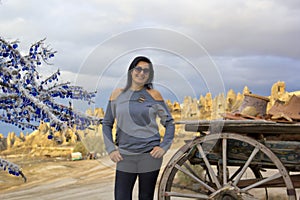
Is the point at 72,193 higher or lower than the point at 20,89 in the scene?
lower

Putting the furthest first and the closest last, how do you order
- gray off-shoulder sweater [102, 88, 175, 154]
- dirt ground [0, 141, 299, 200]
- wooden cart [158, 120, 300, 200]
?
dirt ground [0, 141, 299, 200] < wooden cart [158, 120, 300, 200] < gray off-shoulder sweater [102, 88, 175, 154]

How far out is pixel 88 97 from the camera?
10.6ft

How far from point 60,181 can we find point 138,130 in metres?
6.13

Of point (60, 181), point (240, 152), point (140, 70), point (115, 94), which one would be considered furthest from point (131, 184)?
point (60, 181)

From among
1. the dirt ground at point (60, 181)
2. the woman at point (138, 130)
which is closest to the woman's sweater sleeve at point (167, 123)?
the woman at point (138, 130)

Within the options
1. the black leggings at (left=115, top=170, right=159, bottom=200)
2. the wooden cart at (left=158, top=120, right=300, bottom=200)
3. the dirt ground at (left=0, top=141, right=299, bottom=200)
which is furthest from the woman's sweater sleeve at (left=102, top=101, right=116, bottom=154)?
the dirt ground at (left=0, top=141, right=299, bottom=200)

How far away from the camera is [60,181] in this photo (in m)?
8.53

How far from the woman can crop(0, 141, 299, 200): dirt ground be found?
2532 mm

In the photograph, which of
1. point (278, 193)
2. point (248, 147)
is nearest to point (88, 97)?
point (248, 147)

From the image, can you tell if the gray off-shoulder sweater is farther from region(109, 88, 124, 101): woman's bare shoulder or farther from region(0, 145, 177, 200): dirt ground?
region(0, 145, 177, 200): dirt ground

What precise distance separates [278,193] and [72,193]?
10.1 feet

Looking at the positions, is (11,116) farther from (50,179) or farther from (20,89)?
(50,179)

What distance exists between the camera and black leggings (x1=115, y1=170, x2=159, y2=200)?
2930 mm

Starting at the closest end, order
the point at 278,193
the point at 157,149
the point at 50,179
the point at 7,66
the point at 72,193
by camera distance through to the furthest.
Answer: the point at 157,149, the point at 7,66, the point at 278,193, the point at 72,193, the point at 50,179
